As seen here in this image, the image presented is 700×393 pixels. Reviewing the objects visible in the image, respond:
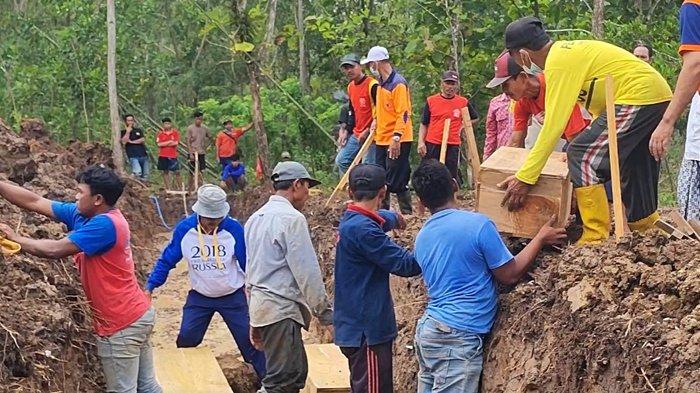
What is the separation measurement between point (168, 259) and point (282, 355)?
70.4 inches

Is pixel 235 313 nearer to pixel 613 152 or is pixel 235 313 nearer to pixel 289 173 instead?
pixel 289 173

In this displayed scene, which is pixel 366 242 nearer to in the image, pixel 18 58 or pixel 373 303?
pixel 373 303

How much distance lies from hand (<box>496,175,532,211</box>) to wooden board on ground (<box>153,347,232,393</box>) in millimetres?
2843

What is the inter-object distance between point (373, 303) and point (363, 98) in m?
6.18

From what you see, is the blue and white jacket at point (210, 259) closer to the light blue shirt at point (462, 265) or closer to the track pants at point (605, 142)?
the light blue shirt at point (462, 265)

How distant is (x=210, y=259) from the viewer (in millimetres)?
7535

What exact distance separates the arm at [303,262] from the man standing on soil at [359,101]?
5.36m

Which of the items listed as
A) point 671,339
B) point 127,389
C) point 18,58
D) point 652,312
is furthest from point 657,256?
point 18,58

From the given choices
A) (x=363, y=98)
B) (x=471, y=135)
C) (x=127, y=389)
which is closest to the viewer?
(x=127, y=389)

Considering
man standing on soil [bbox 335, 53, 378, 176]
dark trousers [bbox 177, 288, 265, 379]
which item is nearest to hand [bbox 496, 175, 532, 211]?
dark trousers [bbox 177, 288, 265, 379]

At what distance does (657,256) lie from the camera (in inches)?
194

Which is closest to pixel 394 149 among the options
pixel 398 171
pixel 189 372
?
pixel 398 171

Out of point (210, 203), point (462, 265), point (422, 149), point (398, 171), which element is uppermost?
point (462, 265)

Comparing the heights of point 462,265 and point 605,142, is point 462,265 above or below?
below
